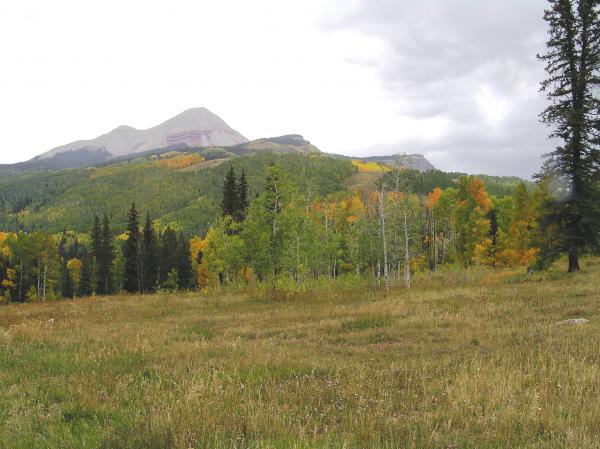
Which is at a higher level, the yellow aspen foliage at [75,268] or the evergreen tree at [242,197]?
the evergreen tree at [242,197]

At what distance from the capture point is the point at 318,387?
23.1 ft

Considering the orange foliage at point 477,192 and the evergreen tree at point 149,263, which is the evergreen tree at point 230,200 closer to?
the evergreen tree at point 149,263

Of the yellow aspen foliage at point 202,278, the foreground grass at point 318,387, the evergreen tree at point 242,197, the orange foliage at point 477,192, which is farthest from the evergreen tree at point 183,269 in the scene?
the foreground grass at point 318,387

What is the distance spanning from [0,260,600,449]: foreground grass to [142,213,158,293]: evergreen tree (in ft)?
180

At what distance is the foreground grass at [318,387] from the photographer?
15.6 ft

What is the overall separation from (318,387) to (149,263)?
66483 millimetres

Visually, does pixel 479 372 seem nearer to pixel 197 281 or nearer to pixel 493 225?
pixel 493 225

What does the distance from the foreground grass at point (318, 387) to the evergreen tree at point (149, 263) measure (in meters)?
54.8

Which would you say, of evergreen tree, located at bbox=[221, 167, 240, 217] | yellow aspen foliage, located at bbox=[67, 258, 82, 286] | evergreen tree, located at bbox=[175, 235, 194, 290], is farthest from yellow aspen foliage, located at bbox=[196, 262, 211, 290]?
evergreen tree, located at bbox=[221, 167, 240, 217]

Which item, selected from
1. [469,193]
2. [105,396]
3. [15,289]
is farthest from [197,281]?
[105,396]

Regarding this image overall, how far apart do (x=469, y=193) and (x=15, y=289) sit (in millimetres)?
81213

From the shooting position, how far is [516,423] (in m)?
5.04

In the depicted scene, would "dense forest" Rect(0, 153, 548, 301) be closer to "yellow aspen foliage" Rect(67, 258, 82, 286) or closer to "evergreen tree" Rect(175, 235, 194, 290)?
"evergreen tree" Rect(175, 235, 194, 290)

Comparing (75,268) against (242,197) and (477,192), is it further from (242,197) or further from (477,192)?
(477,192)
